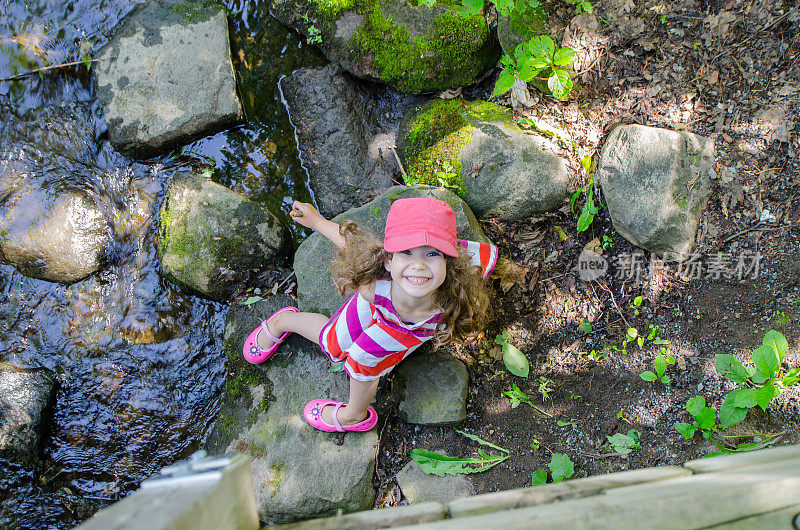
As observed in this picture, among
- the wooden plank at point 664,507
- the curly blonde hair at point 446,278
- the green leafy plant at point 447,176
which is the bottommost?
the wooden plank at point 664,507

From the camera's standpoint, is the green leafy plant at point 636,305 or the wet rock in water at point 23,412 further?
the wet rock in water at point 23,412

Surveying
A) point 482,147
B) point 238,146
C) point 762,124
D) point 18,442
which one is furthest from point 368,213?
point 18,442

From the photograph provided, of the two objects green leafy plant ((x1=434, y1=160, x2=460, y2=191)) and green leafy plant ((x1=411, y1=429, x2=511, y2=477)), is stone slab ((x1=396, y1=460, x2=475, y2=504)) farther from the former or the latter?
green leafy plant ((x1=434, y1=160, x2=460, y2=191))

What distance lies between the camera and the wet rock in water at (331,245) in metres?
3.52

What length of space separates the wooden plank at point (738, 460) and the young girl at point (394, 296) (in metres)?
1.38

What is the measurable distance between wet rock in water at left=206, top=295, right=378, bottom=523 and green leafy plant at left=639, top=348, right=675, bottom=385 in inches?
69.7

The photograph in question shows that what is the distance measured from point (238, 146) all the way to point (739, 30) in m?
3.54

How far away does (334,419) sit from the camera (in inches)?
134

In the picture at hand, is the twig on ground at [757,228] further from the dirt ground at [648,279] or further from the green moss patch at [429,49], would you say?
the green moss patch at [429,49]

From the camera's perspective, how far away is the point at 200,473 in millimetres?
1521

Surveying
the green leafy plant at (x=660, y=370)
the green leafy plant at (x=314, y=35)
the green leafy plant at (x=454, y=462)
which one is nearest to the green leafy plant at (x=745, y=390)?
the green leafy plant at (x=660, y=370)

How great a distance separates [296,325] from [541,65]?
93.6 inches

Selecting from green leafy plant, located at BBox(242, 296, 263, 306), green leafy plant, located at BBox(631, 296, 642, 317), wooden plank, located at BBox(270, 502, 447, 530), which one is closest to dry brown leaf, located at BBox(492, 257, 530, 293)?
green leafy plant, located at BBox(631, 296, 642, 317)

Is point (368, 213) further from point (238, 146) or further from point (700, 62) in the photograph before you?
point (700, 62)
